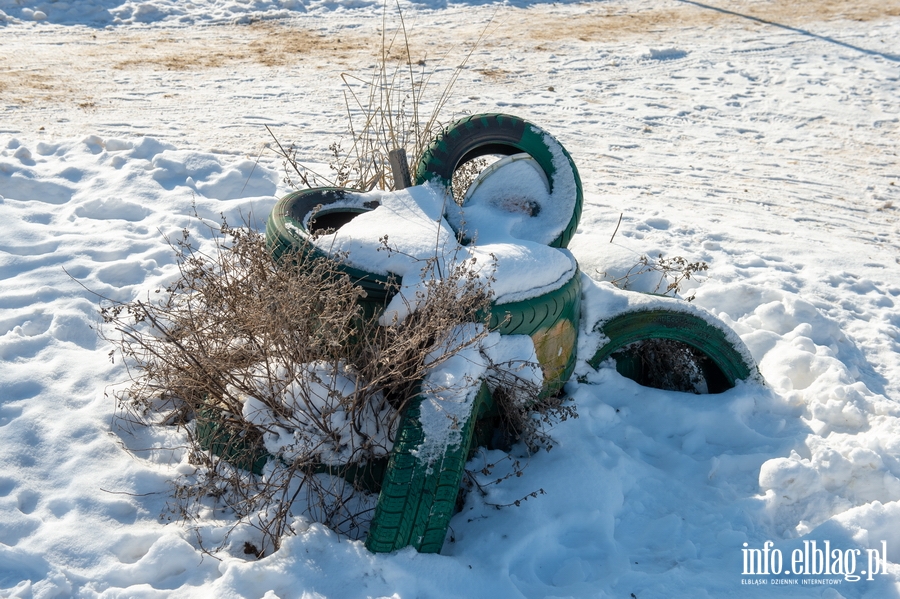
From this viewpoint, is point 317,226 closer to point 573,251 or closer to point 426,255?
point 426,255

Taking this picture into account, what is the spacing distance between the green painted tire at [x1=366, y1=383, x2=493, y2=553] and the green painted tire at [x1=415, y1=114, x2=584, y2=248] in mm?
1699

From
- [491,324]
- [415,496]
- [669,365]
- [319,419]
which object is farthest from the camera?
[669,365]

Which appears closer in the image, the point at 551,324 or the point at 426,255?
the point at 426,255

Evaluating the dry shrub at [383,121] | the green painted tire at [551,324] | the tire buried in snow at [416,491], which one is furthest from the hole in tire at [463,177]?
the tire buried in snow at [416,491]

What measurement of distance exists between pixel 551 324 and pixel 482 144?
1.30 metres

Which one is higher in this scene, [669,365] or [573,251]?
[573,251]

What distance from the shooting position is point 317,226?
13.7ft

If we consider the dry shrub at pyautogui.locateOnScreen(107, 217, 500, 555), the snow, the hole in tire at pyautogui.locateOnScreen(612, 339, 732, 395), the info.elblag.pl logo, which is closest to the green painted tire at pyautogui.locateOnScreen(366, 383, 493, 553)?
the dry shrub at pyautogui.locateOnScreen(107, 217, 500, 555)

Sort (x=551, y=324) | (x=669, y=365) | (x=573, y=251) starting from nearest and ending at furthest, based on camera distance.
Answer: (x=551, y=324), (x=669, y=365), (x=573, y=251)

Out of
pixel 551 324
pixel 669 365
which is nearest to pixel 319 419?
pixel 551 324

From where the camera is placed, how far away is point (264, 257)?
3553mm

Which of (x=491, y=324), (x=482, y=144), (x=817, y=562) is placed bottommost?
(x=817, y=562)

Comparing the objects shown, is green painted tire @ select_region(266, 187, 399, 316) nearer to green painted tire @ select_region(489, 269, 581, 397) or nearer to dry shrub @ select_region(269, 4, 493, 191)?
green painted tire @ select_region(489, 269, 581, 397)

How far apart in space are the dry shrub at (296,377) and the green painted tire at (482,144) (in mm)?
1100
